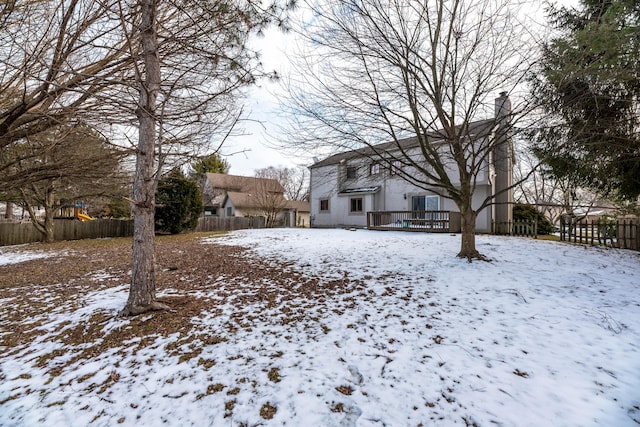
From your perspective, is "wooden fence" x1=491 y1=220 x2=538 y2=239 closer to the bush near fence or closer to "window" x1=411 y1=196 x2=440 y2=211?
"window" x1=411 y1=196 x2=440 y2=211

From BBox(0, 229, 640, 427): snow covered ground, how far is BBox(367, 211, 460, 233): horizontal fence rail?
8.67m

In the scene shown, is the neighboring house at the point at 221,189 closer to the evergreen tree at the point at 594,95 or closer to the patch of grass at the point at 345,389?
the evergreen tree at the point at 594,95

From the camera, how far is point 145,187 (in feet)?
13.5

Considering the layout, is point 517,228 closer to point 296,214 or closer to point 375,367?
point 375,367

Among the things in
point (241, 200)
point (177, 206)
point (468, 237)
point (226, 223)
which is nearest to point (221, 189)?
point (241, 200)

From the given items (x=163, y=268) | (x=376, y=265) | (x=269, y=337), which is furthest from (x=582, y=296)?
(x=163, y=268)

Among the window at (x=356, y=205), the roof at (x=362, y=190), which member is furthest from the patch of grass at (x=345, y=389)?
the window at (x=356, y=205)

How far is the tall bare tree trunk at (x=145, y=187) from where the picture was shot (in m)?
4.10

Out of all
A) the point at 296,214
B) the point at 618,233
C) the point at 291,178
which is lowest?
the point at 618,233

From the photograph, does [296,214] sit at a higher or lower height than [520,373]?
higher

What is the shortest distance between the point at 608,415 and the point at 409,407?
1.56 metres

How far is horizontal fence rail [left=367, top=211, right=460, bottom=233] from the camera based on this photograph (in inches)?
540

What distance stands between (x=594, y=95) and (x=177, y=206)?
1920cm

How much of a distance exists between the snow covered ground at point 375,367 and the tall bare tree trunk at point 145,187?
459 mm
